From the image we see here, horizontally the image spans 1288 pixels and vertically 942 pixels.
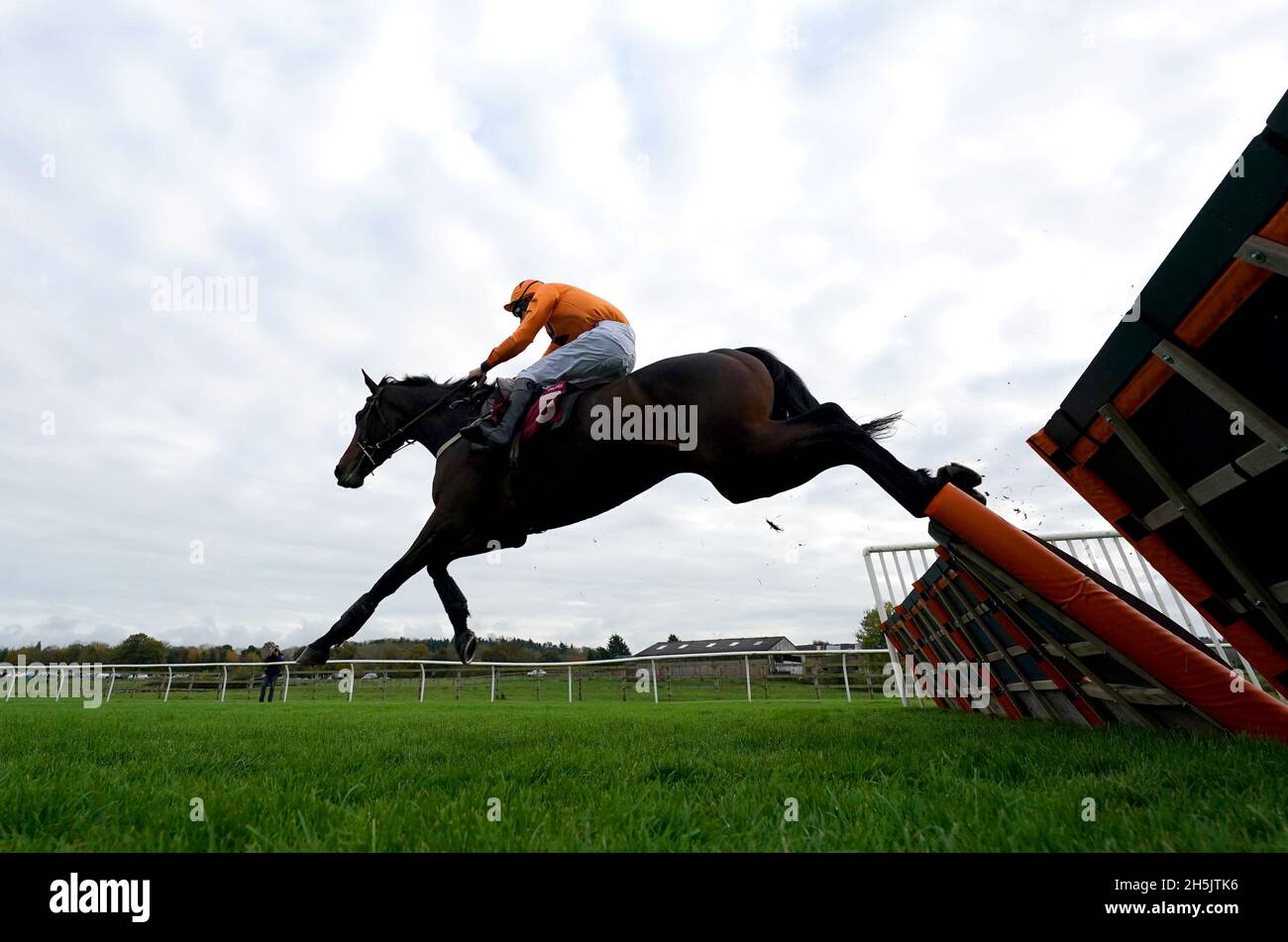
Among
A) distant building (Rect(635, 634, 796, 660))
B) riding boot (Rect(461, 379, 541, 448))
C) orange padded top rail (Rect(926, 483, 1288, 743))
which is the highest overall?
riding boot (Rect(461, 379, 541, 448))

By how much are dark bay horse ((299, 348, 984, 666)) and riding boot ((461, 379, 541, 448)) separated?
0.54ft

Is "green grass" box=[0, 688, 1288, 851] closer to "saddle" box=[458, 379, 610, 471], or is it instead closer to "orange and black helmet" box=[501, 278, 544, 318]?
"saddle" box=[458, 379, 610, 471]

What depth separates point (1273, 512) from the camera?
271 cm

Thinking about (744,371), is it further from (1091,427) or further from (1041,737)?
(1041,737)

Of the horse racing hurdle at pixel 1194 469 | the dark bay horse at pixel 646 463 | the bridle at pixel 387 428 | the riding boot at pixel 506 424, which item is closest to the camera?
the horse racing hurdle at pixel 1194 469

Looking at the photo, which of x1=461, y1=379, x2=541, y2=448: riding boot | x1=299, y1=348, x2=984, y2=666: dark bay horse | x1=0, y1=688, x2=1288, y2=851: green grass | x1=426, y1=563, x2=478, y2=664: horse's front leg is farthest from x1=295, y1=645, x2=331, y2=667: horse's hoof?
x1=461, y1=379, x2=541, y2=448: riding boot

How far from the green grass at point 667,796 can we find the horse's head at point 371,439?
9.03 ft

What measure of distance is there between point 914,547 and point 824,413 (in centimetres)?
766

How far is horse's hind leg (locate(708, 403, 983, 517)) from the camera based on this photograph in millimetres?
4043

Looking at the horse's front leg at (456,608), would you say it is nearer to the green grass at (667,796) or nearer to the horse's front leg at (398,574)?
the horse's front leg at (398,574)

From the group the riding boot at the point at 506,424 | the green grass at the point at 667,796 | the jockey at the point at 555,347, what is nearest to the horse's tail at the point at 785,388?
the jockey at the point at 555,347

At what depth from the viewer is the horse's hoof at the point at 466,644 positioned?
19.1 feet

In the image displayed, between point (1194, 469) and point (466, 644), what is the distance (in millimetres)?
5023
